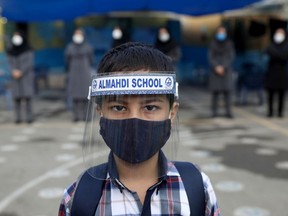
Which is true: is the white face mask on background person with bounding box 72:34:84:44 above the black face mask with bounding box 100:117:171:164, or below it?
above

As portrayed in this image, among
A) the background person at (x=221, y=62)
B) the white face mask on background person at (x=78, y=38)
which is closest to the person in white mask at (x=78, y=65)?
the white face mask on background person at (x=78, y=38)

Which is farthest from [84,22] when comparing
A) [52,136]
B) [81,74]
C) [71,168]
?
[71,168]

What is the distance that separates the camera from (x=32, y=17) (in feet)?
26.1

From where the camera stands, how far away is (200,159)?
4.59 m

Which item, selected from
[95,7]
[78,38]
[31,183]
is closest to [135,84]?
[31,183]

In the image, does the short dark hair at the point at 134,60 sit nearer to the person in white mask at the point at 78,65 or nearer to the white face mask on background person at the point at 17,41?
the person in white mask at the point at 78,65

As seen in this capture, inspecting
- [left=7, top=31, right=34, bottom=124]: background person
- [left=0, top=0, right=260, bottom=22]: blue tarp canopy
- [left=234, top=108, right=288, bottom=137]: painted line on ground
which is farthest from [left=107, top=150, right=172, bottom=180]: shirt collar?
[left=0, top=0, right=260, bottom=22]: blue tarp canopy

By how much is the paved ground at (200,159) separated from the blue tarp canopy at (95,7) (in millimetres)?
1931

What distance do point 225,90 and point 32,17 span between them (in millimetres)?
3966

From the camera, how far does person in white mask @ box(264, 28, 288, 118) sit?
672 cm

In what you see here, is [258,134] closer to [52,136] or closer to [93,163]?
[52,136]

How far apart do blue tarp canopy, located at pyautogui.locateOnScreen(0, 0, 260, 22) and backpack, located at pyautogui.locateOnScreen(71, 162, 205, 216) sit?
633 cm

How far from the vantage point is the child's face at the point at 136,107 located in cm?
121

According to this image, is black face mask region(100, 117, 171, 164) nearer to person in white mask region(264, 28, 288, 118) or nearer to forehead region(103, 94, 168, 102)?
forehead region(103, 94, 168, 102)
